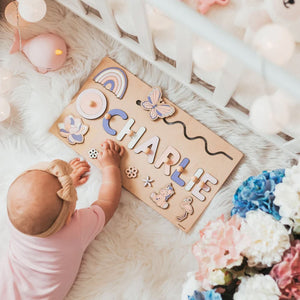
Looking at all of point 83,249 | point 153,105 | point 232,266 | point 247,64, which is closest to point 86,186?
point 83,249

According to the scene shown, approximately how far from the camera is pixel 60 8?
1172 millimetres

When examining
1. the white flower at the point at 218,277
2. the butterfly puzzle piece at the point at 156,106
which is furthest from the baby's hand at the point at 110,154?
the white flower at the point at 218,277

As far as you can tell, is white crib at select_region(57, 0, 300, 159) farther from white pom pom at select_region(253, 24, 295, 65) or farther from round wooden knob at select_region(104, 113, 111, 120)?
round wooden knob at select_region(104, 113, 111, 120)

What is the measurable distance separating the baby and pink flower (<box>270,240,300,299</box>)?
47 centimetres

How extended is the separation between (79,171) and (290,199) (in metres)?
0.65

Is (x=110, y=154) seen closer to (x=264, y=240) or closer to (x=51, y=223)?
(x=51, y=223)

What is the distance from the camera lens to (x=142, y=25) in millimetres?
776

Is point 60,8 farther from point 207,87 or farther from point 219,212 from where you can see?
point 219,212

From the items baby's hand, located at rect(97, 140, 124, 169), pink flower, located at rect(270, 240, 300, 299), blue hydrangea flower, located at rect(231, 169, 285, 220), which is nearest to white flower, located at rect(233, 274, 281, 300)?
pink flower, located at rect(270, 240, 300, 299)

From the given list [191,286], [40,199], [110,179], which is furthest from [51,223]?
[191,286]

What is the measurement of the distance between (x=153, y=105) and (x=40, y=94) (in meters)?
0.35

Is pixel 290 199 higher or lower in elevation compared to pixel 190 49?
lower

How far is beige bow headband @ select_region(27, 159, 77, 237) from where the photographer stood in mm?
864

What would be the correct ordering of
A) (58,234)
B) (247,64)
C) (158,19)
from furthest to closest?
(58,234), (158,19), (247,64)
